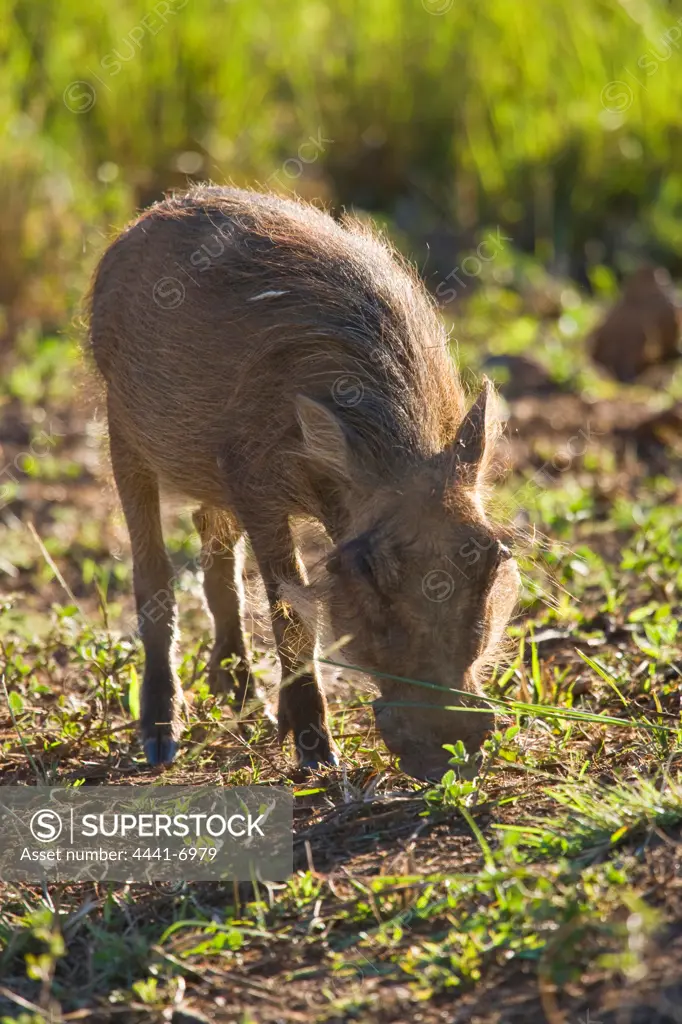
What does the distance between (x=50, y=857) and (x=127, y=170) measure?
6.68 metres

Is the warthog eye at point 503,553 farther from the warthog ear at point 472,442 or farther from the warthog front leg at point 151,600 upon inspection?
the warthog front leg at point 151,600

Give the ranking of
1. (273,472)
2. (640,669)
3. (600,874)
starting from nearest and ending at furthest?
(600,874) < (273,472) < (640,669)

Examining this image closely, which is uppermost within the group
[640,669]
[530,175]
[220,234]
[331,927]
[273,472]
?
[530,175]

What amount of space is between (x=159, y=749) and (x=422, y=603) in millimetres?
1143

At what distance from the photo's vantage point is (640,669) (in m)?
3.73

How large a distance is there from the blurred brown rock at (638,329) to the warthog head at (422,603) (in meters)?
4.65

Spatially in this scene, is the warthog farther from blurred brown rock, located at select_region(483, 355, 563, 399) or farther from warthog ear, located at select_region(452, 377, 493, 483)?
blurred brown rock, located at select_region(483, 355, 563, 399)

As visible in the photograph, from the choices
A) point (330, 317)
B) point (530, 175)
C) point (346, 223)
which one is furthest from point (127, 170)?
point (330, 317)

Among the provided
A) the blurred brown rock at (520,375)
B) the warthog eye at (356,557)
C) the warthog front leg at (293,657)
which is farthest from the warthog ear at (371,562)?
the blurred brown rock at (520,375)

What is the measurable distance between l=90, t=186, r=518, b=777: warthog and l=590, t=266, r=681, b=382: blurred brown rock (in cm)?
376

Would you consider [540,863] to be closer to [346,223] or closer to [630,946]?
[630,946]

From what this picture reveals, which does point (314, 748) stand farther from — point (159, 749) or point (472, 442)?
point (472, 442)

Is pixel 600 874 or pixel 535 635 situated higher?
pixel 535 635
